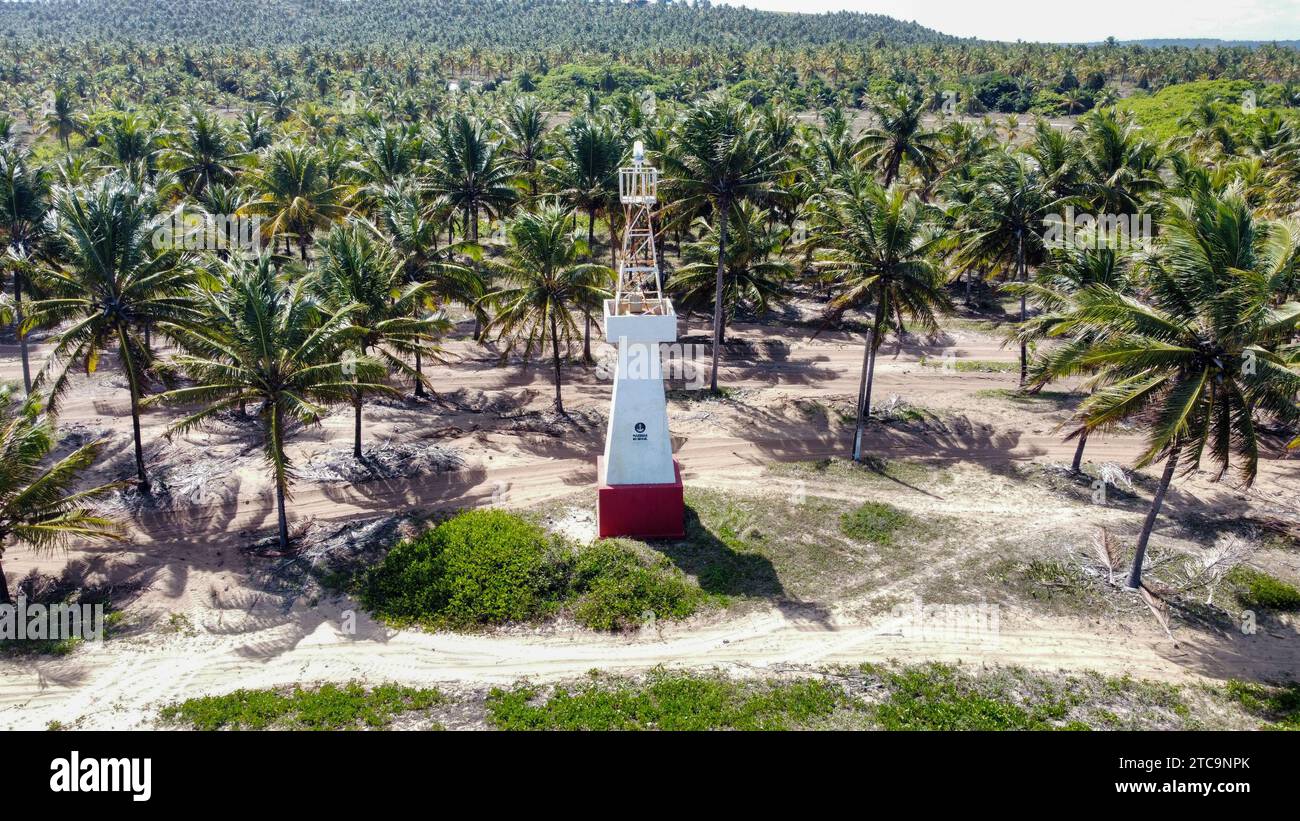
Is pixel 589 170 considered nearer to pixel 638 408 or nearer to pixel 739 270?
pixel 739 270

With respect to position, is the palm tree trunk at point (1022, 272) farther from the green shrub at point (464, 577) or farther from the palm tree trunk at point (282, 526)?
the palm tree trunk at point (282, 526)

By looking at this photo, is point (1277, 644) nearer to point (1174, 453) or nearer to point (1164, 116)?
point (1174, 453)

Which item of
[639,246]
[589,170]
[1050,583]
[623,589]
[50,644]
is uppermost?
[589,170]

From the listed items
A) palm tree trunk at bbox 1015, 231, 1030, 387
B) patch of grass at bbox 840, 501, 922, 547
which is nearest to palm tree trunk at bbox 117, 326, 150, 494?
patch of grass at bbox 840, 501, 922, 547

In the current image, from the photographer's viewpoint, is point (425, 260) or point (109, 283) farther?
point (425, 260)

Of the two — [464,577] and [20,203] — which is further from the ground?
[20,203]

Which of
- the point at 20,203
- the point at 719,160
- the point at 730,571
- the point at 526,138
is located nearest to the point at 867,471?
the point at 730,571
